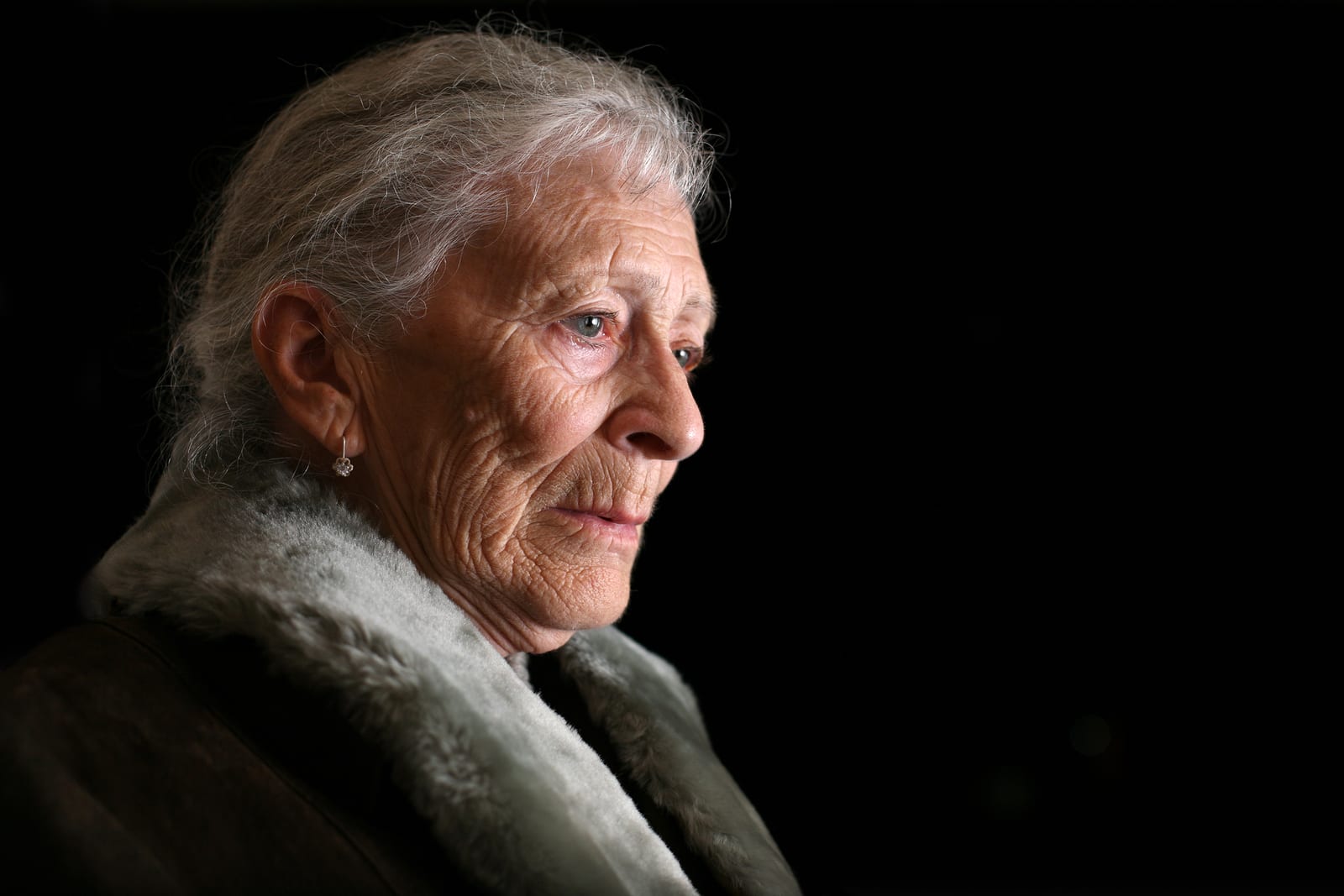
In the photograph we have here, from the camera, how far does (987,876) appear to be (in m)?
2.82

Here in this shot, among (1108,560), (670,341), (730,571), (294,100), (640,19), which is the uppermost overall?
(640,19)

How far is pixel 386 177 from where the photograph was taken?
1.46 m

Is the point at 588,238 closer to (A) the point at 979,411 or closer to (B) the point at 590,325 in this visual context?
(B) the point at 590,325

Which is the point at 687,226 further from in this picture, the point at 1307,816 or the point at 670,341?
the point at 1307,816

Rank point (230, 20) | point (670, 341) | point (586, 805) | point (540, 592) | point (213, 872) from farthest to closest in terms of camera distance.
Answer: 1. point (230, 20)
2. point (670, 341)
3. point (540, 592)
4. point (586, 805)
5. point (213, 872)

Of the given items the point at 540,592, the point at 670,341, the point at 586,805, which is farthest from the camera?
the point at 670,341

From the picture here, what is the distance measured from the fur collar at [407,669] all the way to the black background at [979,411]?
1.33m

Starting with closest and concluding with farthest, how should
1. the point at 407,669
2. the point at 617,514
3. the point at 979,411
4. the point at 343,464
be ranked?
the point at 407,669
the point at 343,464
the point at 617,514
the point at 979,411

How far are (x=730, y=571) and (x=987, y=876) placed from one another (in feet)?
3.68

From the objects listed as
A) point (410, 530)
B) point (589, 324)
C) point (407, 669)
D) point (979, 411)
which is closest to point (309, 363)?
point (410, 530)

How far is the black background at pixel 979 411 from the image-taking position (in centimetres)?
261

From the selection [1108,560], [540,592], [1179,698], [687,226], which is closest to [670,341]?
[687,226]

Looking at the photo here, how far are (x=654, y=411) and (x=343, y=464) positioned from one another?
465 mm

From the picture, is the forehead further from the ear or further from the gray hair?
the ear
